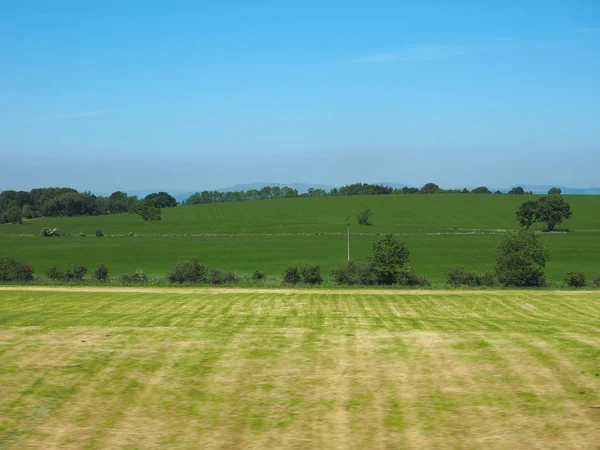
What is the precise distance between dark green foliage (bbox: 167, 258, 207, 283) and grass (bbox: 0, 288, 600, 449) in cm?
2602

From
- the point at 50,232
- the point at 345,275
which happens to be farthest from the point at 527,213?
the point at 50,232

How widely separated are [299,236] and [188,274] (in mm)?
48395

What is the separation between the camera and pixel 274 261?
65375mm

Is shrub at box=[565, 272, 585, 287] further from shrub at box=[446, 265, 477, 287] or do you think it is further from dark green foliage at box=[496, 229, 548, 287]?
shrub at box=[446, 265, 477, 287]

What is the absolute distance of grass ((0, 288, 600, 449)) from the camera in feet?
29.3

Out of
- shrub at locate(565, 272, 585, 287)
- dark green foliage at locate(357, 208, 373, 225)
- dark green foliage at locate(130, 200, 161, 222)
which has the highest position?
dark green foliage at locate(130, 200, 161, 222)

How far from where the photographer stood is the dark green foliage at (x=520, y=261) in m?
40.8

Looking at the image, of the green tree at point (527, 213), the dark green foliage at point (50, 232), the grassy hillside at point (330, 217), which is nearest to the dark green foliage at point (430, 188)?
the grassy hillside at point (330, 217)

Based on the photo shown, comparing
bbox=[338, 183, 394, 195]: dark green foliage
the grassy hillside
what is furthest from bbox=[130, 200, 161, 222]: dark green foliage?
bbox=[338, 183, 394, 195]: dark green foliage

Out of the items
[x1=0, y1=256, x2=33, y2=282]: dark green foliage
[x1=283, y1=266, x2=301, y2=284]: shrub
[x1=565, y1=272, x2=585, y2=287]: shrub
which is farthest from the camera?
[x1=283, y1=266, x2=301, y2=284]: shrub

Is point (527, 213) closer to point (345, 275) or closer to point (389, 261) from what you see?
point (389, 261)

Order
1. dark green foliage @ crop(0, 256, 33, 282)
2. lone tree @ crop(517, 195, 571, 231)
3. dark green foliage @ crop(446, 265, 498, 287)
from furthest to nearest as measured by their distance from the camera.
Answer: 1. lone tree @ crop(517, 195, 571, 231)
2. dark green foliage @ crop(0, 256, 33, 282)
3. dark green foliage @ crop(446, 265, 498, 287)

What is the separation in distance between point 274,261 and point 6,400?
181ft

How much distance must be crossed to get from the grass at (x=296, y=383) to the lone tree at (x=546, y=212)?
80970 mm
